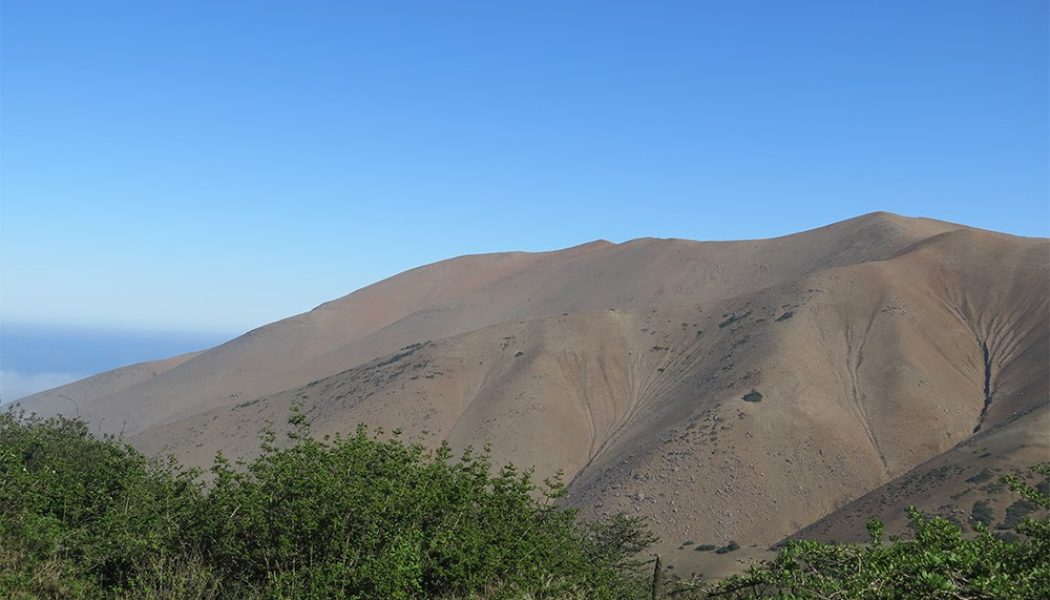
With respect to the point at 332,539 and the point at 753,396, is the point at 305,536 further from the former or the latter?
the point at 753,396

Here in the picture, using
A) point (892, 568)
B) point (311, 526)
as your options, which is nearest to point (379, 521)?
point (311, 526)

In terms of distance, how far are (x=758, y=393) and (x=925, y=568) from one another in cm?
6077

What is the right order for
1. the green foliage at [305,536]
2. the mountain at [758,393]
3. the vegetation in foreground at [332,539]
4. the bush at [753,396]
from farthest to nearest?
the bush at [753,396] → the mountain at [758,393] → the green foliage at [305,536] → the vegetation in foreground at [332,539]

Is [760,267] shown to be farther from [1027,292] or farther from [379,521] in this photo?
[379,521]

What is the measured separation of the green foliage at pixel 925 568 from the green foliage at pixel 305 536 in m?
4.01

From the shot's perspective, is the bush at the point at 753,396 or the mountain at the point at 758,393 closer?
the mountain at the point at 758,393

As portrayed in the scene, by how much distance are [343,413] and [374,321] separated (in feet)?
234

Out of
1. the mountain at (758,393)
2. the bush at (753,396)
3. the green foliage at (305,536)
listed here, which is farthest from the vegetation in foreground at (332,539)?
the bush at (753,396)

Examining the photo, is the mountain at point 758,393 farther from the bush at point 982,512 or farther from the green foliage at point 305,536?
the green foliage at point 305,536

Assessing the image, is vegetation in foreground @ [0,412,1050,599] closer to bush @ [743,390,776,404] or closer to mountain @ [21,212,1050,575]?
mountain @ [21,212,1050,575]

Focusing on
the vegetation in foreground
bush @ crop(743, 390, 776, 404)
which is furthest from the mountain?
the vegetation in foreground

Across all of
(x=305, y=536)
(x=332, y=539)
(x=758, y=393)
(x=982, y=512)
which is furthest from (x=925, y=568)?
(x=758, y=393)

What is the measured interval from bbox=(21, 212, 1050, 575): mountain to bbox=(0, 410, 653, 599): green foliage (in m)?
36.7

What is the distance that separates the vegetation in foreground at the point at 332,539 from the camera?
11586 mm
